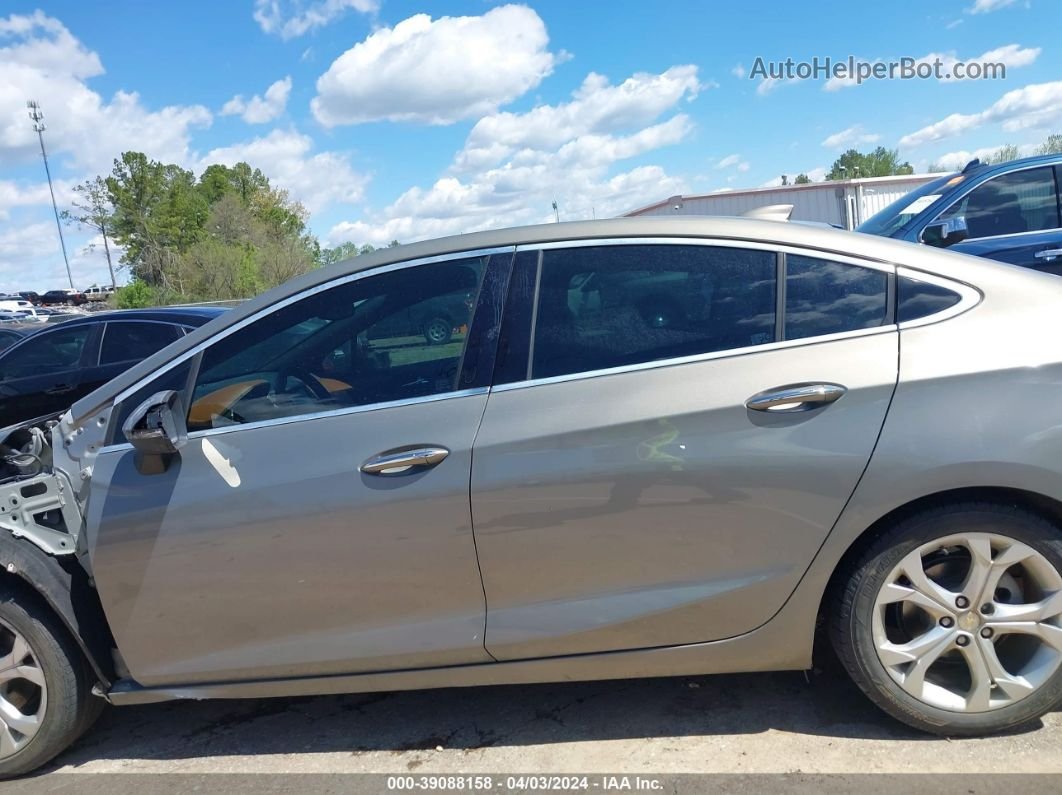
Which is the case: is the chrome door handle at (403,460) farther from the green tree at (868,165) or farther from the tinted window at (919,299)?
the green tree at (868,165)

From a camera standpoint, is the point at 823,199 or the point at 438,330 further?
the point at 823,199

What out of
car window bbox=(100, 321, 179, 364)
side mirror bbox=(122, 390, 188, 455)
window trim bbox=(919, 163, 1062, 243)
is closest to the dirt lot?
side mirror bbox=(122, 390, 188, 455)

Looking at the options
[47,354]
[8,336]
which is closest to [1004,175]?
[47,354]

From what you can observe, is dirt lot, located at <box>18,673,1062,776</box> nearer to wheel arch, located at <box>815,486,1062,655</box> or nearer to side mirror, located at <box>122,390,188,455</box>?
wheel arch, located at <box>815,486,1062,655</box>

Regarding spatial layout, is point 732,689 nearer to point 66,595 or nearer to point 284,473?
point 284,473

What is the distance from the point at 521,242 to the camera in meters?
2.72

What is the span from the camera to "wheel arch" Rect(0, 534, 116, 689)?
8.93 ft

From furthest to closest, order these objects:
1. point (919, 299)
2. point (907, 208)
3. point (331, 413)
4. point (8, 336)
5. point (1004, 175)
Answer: point (8, 336)
point (907, 208)
point (1004, 175)
point (331, 413)
point (919, 299)

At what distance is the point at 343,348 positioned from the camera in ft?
9.12

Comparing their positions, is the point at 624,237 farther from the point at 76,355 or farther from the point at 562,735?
the point at 76,355

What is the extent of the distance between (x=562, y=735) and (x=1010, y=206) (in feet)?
18.5

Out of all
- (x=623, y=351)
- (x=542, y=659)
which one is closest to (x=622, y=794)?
(x=542, y=659)

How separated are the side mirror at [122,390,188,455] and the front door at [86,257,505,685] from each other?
5cm

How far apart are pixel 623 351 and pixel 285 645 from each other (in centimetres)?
149
